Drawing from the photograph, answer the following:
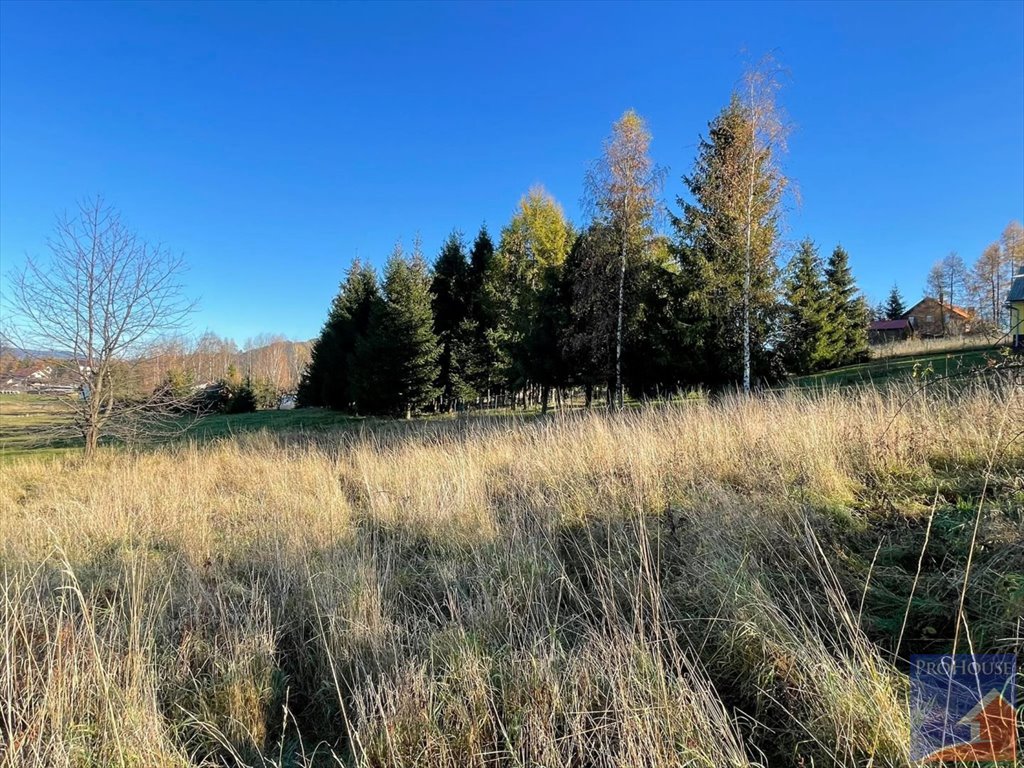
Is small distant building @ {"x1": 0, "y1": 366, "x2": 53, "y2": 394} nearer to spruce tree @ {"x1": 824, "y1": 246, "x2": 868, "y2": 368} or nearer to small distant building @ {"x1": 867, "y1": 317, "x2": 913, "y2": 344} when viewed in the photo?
spruce tree @ {"x1": 824, "y1": 246, "x2": 868, "y2": 368}

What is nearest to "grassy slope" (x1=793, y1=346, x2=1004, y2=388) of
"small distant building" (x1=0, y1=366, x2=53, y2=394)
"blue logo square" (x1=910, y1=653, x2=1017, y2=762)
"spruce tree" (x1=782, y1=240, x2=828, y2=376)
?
"blue logo square" (x1=910, y1=653, x2=1017, y2=762)

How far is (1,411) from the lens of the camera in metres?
10.6

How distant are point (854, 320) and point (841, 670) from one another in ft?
122

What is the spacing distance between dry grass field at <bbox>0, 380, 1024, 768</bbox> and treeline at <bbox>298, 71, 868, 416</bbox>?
8.83m

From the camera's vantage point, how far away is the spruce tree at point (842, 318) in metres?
28.6

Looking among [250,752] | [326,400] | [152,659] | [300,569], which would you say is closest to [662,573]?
[250,752]

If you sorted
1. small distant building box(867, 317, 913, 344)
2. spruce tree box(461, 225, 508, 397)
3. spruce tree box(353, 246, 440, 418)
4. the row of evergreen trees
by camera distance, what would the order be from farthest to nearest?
1. small distant building box(867, 317, 913, 344)
2. spruce tree box(461, 225, 508, 397)
3. spruce tree box(353, 246, 440, 418)
4. the row of evergreen trees

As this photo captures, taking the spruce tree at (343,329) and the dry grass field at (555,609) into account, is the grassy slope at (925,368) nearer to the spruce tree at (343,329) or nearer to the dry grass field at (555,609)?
the dry grass field at (555,609)

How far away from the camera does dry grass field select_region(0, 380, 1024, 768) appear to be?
172 cm

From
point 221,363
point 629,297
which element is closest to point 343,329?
point 629,297

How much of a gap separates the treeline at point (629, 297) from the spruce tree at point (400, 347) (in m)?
0.05

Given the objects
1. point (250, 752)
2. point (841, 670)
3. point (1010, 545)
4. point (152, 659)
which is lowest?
point (250, 752)

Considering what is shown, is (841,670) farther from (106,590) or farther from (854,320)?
(854,320)

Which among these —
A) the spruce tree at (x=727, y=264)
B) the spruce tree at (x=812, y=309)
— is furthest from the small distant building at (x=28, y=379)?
the spruce tree at (x=812, y=309)
